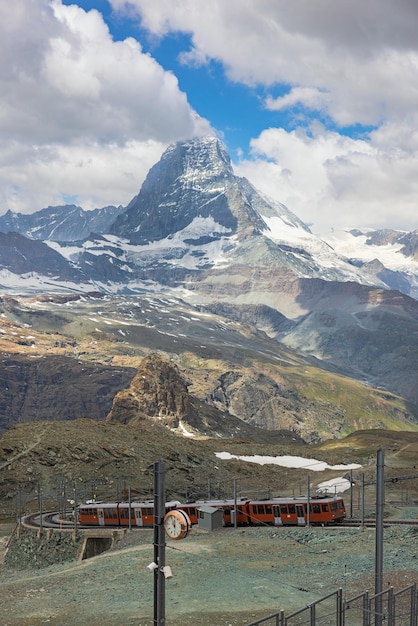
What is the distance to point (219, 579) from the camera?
47.2 m

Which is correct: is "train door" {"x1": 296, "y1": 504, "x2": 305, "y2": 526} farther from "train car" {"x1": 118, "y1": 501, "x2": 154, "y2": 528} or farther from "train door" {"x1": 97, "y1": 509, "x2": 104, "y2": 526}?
"train door" {"x1": 97, "y1": 509, "x2": 104, "y2": 526}

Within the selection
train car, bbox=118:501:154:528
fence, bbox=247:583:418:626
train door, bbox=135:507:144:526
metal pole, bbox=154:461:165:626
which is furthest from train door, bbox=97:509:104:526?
metal pole, bbox=154:461:165:626

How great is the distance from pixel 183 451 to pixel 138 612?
259 feet

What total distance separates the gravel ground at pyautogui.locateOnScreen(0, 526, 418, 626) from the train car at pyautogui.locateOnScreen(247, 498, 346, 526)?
11.5 ft

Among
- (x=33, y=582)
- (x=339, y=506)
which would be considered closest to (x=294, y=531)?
(x=339, y=506)

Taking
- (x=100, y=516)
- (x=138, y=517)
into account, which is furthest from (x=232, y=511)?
(x=100, y=516)

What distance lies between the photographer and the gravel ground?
40.0 m

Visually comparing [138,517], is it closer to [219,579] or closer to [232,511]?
[232,511]

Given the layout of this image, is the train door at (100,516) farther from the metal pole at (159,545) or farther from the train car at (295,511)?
the metal pole at (159,545)

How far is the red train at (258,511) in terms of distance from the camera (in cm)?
6881

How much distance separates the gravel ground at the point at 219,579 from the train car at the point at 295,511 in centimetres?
351

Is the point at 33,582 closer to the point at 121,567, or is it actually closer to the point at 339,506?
the point at 121,567

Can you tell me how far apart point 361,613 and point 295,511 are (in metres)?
31.1

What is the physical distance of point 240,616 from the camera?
38.4 meters
